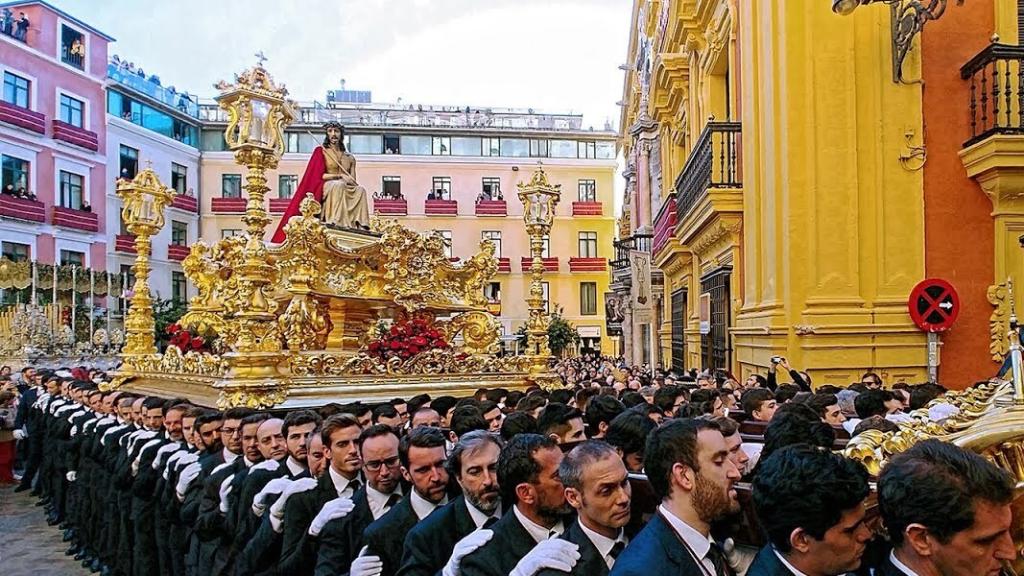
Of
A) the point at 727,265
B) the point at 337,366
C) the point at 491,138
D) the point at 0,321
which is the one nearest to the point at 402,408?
the point at 337,366

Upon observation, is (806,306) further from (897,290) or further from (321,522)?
(321,522)

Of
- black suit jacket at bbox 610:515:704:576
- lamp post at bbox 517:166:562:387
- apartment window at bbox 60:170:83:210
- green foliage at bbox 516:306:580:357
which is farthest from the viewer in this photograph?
green foliage at bbox 516:306:580:357

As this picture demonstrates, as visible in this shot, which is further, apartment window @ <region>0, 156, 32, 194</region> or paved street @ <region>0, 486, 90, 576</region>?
apartment window @ <region>0, 156, 32, 194</region>

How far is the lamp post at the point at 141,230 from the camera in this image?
12.7 m

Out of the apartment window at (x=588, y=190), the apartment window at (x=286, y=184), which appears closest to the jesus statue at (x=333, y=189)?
the apartment window at (x=286, y=184)

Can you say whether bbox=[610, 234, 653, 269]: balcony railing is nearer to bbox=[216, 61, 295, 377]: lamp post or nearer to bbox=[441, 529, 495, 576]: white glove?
bbox=[216, 61, 295, 377]: lamp post

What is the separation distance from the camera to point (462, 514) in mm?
3434

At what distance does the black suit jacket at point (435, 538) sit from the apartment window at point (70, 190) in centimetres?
3009

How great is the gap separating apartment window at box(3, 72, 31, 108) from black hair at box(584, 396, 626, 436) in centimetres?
2842

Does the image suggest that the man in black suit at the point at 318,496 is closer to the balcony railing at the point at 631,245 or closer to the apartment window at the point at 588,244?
the balcony railing at the point at 631,245

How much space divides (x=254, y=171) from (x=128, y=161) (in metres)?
27.5

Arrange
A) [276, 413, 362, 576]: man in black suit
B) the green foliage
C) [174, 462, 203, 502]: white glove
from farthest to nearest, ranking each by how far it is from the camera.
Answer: the green foliage → [174, 462, 203, 502]: white glove → [276, 413, 362, 576]: man in black suit

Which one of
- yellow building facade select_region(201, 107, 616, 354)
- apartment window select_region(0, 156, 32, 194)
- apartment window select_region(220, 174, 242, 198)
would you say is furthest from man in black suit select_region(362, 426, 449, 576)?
apartment window select_region(220, 174, 242, 198)

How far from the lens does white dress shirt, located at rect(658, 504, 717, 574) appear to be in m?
2.45
